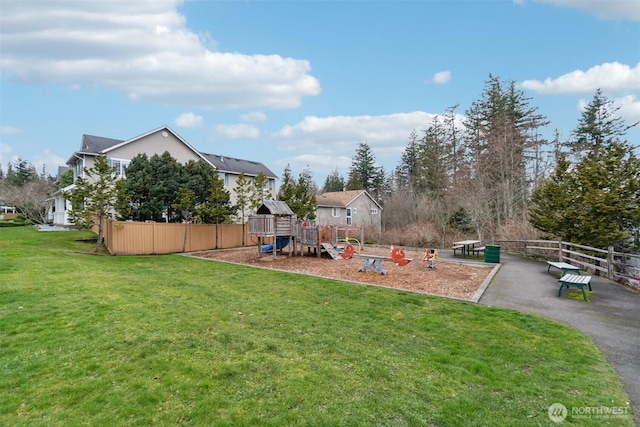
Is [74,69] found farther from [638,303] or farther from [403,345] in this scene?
[638,303]

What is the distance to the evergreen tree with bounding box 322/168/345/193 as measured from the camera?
60562mm

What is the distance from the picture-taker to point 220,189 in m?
19.6

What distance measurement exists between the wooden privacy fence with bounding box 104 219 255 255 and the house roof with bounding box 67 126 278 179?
193 inches

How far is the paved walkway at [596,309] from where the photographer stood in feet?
16.5

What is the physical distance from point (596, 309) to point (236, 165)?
29189mm

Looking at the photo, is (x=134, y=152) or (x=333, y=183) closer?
(x=134, y=152)

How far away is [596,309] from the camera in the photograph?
768 cm

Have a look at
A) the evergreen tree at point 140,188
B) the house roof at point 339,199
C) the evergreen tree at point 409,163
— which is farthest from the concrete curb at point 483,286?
the evergreen tree at point 409,163

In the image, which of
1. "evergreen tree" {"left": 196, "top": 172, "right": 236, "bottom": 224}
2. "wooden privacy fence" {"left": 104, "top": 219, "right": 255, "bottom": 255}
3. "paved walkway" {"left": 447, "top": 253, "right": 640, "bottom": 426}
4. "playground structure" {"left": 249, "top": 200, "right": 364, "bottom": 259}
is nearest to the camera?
"paved walkway" {"left": 447, "top": 253, "right": 640, "bottom": 426}

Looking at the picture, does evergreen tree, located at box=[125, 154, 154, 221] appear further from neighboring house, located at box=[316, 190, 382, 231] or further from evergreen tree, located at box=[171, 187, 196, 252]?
neighboring house, located at box=[316, 190, 382, 231]

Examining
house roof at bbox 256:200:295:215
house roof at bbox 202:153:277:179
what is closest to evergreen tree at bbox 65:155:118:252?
house roof at bbox 256:200:295:215

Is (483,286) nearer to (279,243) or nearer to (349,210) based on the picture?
(279,243)

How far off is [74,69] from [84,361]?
18431 mm

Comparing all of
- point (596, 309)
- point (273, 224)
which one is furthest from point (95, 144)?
point (596, 309)
